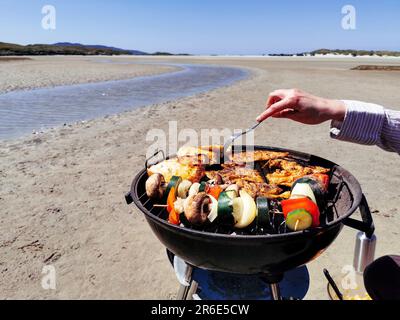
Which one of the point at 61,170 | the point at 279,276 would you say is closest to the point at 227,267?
the point at 279,276

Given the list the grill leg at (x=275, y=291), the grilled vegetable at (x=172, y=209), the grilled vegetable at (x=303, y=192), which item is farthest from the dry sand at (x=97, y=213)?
the grilled vegetable at (x=303, y=192)

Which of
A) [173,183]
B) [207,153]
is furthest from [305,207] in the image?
[207,153]

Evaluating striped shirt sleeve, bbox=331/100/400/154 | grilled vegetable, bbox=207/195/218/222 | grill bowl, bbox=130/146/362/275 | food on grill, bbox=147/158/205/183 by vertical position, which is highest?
striped shirt sleeve, bbox=331/100/400/154

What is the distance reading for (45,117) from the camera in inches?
476

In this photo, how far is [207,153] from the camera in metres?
3.34

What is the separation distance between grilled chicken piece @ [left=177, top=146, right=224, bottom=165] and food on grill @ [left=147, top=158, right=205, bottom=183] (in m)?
0.25

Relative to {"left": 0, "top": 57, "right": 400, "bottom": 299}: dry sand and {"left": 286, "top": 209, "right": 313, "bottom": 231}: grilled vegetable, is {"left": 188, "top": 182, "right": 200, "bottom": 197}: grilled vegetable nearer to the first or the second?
{"left": 286, "top": 209, "right": 313, "bottom": 231}: grilled vegetable

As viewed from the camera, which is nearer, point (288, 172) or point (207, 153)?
point (288, 172)

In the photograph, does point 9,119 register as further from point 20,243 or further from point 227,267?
point 227,267

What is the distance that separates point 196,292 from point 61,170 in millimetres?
4939

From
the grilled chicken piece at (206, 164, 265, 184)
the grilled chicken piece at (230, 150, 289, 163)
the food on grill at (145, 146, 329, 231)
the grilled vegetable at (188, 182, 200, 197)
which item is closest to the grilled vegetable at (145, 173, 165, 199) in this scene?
the food on grill at (145, 146, 329, 231)

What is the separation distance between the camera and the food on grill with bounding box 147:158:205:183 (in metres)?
2.89

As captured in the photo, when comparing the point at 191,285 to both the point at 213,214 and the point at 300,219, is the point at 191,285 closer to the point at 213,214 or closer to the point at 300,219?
the point at 213,214

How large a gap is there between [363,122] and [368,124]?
0.13ft
